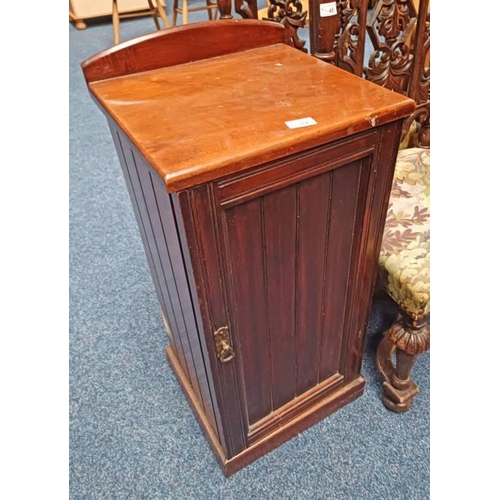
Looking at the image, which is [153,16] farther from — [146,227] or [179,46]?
[146,227]

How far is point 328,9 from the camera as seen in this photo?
0.87m

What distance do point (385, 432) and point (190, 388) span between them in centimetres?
51

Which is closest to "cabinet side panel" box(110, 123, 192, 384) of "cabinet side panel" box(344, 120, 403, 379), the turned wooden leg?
"cabinet side panel" box(344, 120, 403, 379)

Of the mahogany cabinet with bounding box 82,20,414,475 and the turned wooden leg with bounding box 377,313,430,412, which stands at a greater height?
the mahogany cabinet with bounding box 82,20,414,475

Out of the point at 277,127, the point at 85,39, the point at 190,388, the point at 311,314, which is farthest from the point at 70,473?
the point at 85,39

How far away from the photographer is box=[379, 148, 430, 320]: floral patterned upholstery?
0.93 metres

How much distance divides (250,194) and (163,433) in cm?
79

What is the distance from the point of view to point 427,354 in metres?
1.30

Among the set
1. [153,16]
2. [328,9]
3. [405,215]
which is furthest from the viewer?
[153,16]

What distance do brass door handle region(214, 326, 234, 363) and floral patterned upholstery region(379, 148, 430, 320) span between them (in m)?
0.41

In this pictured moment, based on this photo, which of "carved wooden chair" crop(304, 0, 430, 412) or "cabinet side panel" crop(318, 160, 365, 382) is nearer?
"cabinet side panel" crop(318, 160, 365, 382)

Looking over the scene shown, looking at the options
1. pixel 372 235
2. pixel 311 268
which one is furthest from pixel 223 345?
pixel 372 235

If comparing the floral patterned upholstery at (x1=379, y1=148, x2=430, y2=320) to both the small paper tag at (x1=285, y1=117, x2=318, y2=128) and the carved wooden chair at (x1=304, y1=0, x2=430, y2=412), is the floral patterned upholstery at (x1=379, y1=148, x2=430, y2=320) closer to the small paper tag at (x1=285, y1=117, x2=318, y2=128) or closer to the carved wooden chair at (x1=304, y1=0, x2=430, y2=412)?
the carved wooden chair at (x1=304, y1=0, x2=430, y2=412)

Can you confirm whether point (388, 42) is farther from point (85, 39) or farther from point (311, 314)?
point (85, 39)
